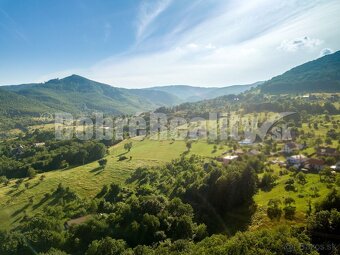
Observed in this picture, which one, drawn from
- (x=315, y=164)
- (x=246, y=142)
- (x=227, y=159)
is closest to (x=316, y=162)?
(x=315, y=164)

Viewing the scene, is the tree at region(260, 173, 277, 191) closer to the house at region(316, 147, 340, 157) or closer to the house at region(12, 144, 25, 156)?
the house at region(316, 147, 340, 157)

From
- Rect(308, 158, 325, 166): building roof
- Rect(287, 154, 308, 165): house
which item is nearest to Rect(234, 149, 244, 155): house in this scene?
Rect(287, 154, 308, 165): house

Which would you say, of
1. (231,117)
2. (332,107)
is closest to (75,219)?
(231,117)

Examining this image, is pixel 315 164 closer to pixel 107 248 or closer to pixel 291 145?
pixel 291 145

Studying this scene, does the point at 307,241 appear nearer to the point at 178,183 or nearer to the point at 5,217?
the point at 178,183

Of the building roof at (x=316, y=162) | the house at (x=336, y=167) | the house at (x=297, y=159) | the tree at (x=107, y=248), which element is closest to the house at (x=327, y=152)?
the house at (x=297, y=159)

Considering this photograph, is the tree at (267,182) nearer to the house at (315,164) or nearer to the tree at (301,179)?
the tree at (301,179)
